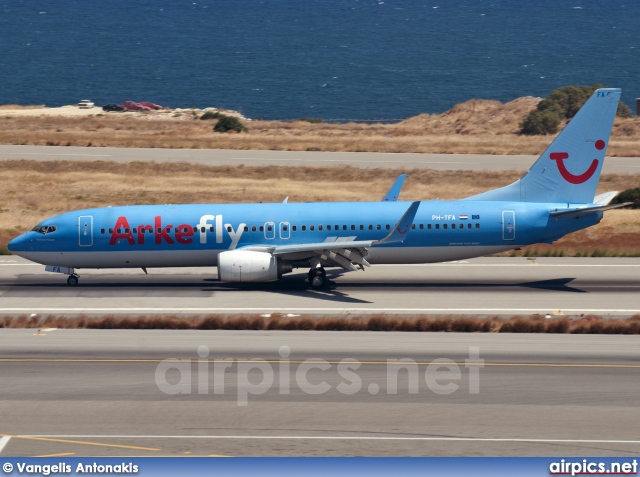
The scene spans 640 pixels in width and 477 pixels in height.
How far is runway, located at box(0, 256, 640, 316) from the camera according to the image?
36.2 meters

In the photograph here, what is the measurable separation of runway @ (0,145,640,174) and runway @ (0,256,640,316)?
2754cm

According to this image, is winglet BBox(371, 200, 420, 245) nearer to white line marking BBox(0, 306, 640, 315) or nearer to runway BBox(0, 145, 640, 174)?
white line marking BBox(0, 306, 640, 315)

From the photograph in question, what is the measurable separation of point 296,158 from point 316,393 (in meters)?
54.0

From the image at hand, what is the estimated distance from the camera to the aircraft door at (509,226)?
132 feet

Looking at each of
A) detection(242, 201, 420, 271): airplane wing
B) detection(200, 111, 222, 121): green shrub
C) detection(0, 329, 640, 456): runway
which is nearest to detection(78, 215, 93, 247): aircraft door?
detection(242, 201, 420, 271): airplane wing

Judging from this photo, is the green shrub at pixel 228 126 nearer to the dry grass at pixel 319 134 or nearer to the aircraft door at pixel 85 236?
the dry grass at pixel 319 134

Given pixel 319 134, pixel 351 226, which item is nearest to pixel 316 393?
pixel 351 226

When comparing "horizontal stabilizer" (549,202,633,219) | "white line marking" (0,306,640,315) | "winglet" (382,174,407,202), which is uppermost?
"winglet" (382,174,407,202)

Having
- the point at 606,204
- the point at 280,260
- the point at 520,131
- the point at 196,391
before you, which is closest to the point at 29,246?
the point at 280,260

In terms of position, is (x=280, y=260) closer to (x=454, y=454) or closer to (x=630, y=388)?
(x=630, y=388)

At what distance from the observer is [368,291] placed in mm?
39906

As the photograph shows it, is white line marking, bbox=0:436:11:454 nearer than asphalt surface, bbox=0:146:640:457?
Yes

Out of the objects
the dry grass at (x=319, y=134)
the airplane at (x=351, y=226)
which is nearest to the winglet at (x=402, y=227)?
the airplane at (x=351, y=226)

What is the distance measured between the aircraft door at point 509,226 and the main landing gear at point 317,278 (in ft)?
25.2
